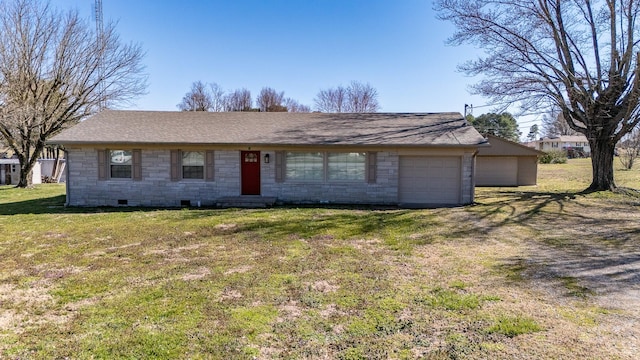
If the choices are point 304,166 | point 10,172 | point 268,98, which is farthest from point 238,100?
point 304,166

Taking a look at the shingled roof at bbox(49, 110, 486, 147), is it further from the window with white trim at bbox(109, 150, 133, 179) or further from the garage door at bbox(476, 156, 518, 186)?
the garage door at bbox(476, 156, 518, 186)

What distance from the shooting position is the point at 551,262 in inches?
255

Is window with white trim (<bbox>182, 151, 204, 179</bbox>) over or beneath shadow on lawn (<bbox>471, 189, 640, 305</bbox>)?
over

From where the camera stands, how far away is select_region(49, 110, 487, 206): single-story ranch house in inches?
512

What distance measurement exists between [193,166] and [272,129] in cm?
322

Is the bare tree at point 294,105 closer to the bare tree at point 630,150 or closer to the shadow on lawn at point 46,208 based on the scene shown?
the bare tree at point 630,150

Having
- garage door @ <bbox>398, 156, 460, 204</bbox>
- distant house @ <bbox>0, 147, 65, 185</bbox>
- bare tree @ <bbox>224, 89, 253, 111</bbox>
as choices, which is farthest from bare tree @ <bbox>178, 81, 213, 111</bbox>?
garage door @ <bbox>398, 156, 460, 204</bbox>

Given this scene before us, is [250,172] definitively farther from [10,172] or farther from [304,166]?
[10,172]

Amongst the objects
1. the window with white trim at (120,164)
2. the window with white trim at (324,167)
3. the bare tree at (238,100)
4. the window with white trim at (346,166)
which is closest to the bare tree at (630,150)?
the window with white trim at (346,166)

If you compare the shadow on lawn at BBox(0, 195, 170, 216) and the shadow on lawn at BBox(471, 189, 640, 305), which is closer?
the shadow on lawn at BBox(471, 189, 640, 305)

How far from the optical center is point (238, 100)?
48906 millimetres

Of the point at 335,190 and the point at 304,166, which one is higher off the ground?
the point at 304,166

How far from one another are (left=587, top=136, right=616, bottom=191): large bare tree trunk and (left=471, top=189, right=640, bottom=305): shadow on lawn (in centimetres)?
210

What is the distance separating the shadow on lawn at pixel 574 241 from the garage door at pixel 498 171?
6426 mm
